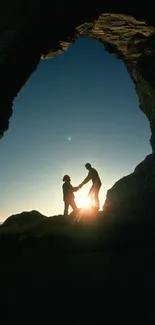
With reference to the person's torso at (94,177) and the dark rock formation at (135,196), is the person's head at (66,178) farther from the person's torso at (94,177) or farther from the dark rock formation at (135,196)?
the dark rock formation at (135,196)

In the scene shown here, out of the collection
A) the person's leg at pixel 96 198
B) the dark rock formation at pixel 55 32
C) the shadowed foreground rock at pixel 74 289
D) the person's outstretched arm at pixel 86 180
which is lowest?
the shadowed foreground rock at pixel 74 289

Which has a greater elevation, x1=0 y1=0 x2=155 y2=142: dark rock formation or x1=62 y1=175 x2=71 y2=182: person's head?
x1=0 y1=0 x2=155 y2=142: dark rock formation

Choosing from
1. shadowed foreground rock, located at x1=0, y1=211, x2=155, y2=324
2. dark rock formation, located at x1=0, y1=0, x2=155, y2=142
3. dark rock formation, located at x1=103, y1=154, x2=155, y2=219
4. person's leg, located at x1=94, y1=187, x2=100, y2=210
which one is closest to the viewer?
shadowed foreground rock, located at x1=0, y1=211, x2=155, y2=324

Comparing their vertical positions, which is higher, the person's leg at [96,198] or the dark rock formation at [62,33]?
the dark rock formation at [62,33]

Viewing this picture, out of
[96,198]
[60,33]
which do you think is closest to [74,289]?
[96,198]

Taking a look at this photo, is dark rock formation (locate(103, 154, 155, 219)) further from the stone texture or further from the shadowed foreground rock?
the shadowed foreground rock

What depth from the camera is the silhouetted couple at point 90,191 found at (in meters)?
19.7

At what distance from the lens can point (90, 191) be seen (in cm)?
2030

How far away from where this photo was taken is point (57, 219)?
699 inches

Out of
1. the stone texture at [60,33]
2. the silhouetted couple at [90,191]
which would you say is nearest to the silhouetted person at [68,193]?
the silhouetted couple at [90,191]

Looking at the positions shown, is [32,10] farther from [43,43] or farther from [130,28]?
[130,28]

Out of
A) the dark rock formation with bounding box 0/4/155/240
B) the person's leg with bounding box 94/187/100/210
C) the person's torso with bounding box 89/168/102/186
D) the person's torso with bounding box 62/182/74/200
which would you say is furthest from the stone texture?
the person's leg with bounding box 94/187/100/210

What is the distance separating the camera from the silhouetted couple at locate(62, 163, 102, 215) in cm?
1973

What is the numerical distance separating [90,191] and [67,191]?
5.27ft
